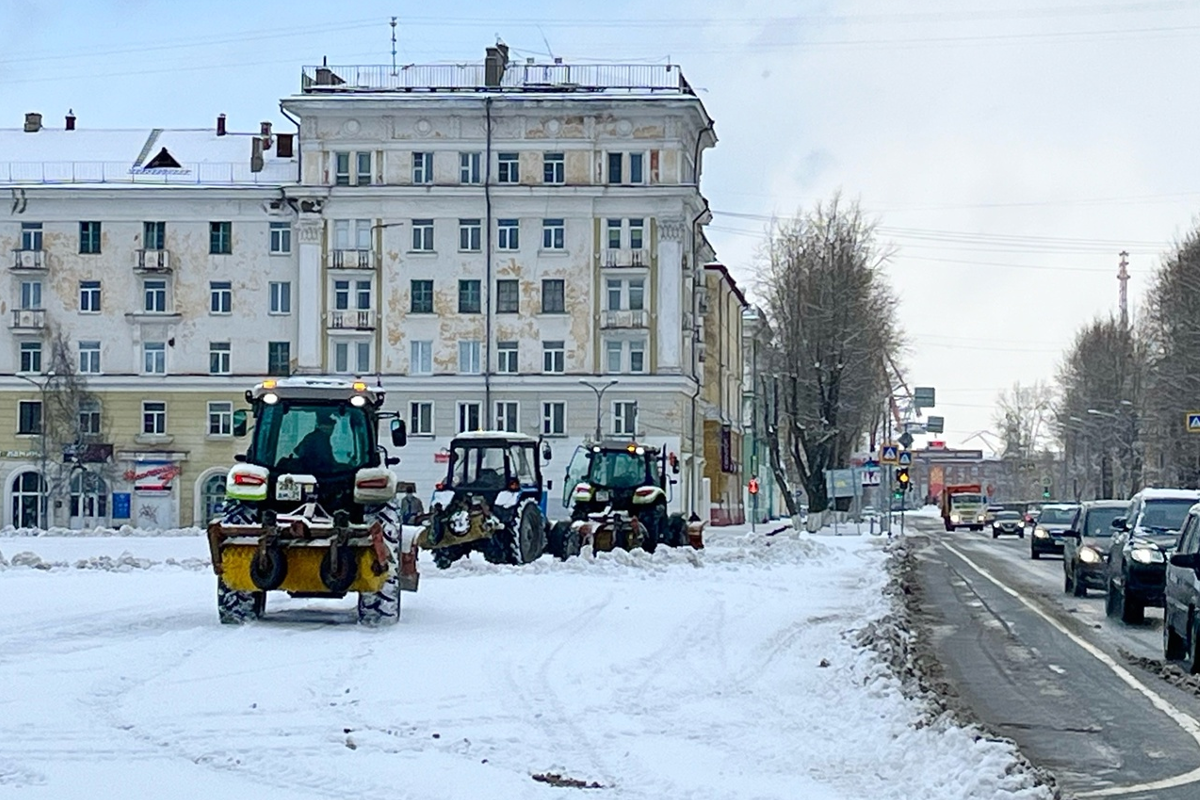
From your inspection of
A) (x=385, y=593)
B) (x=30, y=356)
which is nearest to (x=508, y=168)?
(x=30, y=356)

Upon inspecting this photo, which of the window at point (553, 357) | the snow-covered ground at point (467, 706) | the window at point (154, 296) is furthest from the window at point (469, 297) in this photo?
the snow-covered ground at point (467, 706)

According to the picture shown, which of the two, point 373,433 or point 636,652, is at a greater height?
point 373,433

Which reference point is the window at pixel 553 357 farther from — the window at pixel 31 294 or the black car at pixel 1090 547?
the black car at pixel 1090 547

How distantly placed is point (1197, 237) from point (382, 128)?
33.0 meters

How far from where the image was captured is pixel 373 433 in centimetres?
1981

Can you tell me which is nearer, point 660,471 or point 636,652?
point 636,652

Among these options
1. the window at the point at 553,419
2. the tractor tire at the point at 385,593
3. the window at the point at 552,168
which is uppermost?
the window at the point at 552,168

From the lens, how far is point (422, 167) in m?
72.1

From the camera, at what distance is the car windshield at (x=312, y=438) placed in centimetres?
1953

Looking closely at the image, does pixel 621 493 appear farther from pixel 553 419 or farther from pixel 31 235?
pixel 31 235

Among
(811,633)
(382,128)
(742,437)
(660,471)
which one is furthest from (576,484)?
(742,437)

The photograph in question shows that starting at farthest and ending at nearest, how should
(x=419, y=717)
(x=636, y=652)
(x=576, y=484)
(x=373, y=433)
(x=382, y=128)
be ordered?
(x=382, y=128) < (x=576, y=484) < (x=373, y=433) < (x=636, y=652) < (x=419, y=717)

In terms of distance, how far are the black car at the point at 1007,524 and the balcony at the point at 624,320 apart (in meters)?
22.1

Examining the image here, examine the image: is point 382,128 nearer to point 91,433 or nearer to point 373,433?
point 91,433
